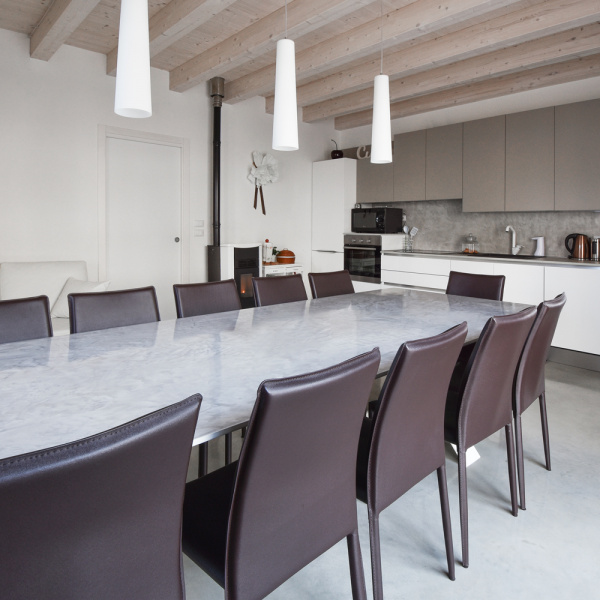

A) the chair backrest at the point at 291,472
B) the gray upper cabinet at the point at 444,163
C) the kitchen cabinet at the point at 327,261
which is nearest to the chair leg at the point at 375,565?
the chair backrest at the point at 291,472

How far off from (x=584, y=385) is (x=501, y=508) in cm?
213

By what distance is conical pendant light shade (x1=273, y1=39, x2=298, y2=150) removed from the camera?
2.22 metres

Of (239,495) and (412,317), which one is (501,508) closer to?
(412,317)

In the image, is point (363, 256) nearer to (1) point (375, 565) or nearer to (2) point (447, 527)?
(2) point (447, 527)

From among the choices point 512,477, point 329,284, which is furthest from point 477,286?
point 512,477

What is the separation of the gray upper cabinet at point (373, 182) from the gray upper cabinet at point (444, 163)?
0.51 meters

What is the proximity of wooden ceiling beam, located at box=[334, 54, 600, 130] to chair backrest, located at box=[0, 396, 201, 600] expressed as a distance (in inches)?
184

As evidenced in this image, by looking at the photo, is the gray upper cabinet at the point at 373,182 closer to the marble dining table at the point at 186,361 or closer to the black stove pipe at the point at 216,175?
the black stove pipe at the point at 216,175

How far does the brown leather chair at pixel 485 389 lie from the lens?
5.48 feet

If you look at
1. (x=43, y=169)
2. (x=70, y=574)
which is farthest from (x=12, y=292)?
(x=70, y=574)

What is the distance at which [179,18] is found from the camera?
3.26 metres

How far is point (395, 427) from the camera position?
4.60ft

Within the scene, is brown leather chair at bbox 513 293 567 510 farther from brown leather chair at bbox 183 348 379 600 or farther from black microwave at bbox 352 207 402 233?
black microwave at bbox 352 207 402 233

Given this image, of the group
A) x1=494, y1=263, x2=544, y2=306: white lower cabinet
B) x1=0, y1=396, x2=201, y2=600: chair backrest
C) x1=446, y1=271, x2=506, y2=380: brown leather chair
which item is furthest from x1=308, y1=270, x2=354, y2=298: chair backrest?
x1=0, y1=396, x2=201, y2=600: chair backrest
